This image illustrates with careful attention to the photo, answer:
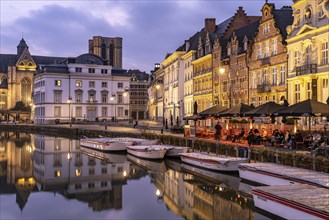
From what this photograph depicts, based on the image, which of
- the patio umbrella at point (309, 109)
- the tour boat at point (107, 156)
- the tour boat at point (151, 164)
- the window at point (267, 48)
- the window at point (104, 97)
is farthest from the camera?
the window at point (104, 97)

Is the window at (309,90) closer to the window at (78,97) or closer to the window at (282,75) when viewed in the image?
the window at (282,75)

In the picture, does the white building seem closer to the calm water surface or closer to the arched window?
the arched window

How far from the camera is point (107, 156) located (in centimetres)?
4247

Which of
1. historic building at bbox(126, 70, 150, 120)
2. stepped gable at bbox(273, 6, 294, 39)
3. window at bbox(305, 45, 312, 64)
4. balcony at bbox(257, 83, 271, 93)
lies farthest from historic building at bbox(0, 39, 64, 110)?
window at bbox(305, 45, 312, 64)

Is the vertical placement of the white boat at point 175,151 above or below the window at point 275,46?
below

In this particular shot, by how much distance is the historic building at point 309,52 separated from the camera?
35562mm

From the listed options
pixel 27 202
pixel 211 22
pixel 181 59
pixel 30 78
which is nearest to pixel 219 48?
pixel 211 22

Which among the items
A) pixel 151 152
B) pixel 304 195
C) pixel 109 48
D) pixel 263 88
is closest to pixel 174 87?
pixel 263 88

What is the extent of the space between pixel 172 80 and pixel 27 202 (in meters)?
62.7

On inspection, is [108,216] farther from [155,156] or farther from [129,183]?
[155,156]

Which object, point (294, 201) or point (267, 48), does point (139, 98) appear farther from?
point (294, 201)

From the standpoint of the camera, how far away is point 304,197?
16234 mm

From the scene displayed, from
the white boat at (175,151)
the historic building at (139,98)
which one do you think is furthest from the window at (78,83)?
the white boat at (175,151)

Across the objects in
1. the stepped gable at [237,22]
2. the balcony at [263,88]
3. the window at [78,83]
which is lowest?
the balcony at [263,88]
